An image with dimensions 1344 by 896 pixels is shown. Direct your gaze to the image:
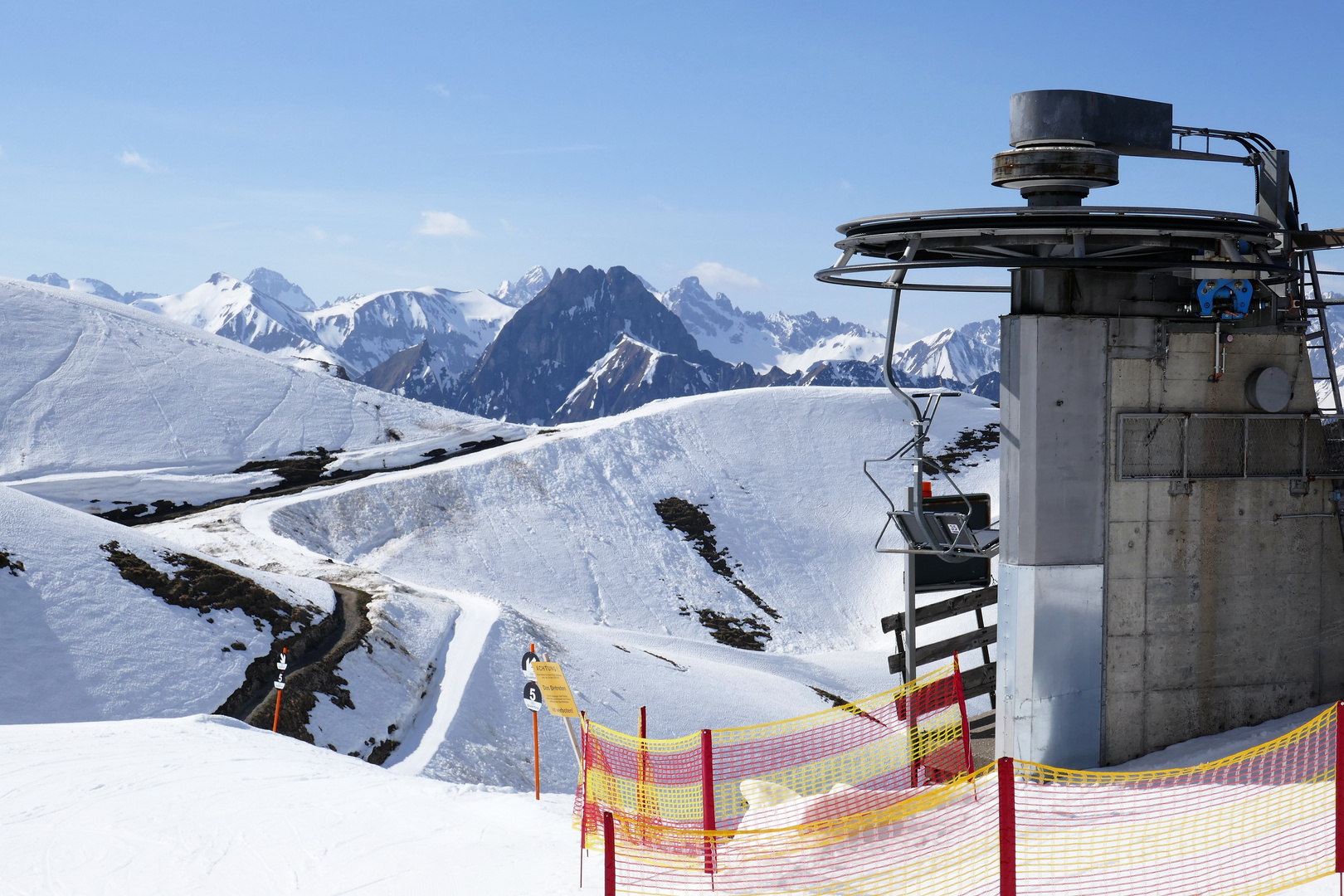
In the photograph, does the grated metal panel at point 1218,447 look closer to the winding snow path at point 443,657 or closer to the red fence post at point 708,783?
the red fence post at point 708,783

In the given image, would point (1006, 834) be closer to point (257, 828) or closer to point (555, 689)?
point (555, 689)

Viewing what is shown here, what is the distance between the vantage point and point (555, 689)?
13203 millimetres

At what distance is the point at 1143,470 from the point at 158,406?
71485 millimetres

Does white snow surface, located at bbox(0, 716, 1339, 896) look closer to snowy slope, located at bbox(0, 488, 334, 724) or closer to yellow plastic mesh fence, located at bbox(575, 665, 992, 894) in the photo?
yellow plastic mesh fence, located at bbox(575, 665, 992, 894)

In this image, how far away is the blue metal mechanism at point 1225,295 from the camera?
13.3m

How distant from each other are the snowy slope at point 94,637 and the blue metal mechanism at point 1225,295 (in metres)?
22.8

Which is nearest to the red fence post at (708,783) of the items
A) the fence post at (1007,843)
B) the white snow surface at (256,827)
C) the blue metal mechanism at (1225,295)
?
the white snow surface at (256,827)

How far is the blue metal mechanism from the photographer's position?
13305mm

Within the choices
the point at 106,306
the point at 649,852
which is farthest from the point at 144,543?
the point at 106,306

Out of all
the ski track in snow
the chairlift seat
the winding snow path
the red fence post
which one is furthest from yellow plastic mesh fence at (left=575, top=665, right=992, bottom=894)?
the winding snow path

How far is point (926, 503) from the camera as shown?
1889 cm

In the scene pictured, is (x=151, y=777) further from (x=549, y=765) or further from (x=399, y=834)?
(x=549, y=765)

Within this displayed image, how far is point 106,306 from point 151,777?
8542 cm

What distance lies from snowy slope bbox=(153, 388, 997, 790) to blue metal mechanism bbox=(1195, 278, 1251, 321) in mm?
17991
